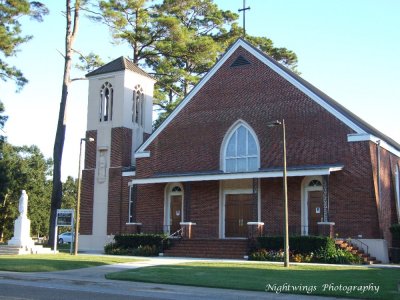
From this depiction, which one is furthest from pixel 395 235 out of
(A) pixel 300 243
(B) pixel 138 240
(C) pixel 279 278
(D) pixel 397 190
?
(B) pixel 138 240

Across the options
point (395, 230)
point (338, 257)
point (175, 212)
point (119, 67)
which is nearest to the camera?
point (338, 257)

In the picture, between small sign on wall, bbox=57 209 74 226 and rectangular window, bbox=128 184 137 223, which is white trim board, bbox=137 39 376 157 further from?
small sign on wall, bbox=57 209 74 226

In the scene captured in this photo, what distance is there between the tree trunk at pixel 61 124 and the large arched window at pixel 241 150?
11438mm

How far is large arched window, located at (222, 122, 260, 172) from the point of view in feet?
99.9

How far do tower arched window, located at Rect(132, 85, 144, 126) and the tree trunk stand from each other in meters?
4.59

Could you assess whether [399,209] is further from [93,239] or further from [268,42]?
[268,42]

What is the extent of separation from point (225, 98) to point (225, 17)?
20990 millimetres

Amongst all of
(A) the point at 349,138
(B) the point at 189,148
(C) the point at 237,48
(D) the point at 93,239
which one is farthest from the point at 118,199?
(A) the point at 349,138

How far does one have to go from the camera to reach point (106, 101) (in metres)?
37.0

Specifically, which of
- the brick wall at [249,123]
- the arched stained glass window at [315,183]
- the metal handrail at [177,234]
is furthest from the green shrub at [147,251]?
the arched stained glass window at [315,183]

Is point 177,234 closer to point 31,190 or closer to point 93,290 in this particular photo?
point 93,290

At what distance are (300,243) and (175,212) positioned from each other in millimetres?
9745

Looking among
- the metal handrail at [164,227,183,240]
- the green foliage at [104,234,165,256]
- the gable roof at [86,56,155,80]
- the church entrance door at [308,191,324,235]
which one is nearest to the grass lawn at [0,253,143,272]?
the green foliage at [104,234,165,256]

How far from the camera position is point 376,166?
89.9ft
